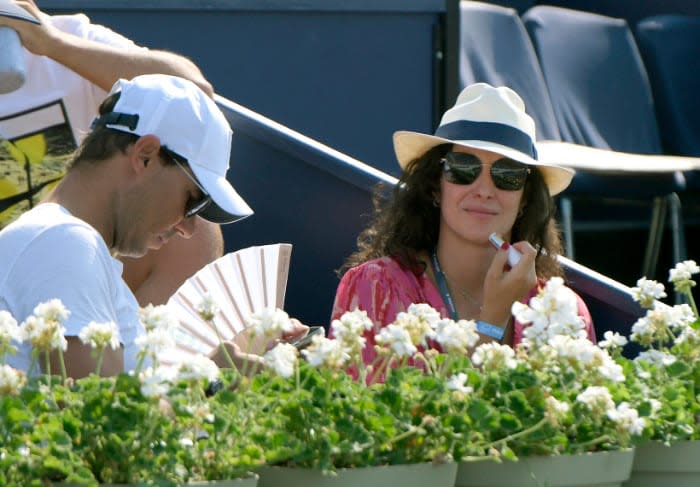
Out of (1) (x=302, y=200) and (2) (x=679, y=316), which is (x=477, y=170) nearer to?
(1) (x=302, y=200)

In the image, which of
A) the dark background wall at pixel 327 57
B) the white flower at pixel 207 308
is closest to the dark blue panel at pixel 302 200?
the dark background wall at pixel 327 57

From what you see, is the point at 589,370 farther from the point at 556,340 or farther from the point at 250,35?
the point at 250,35

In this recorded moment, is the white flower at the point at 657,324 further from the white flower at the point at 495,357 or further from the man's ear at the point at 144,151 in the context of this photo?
the man's ear at the point at 144,151

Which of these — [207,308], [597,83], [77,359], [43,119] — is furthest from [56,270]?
[597,83]

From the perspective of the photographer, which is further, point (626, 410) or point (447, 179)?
point (447, 179)

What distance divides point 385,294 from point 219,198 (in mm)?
913

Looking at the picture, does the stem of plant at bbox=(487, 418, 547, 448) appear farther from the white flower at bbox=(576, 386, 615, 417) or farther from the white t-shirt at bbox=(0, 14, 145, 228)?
the white t-shirt at bbox=(0, 14, 145, 228)

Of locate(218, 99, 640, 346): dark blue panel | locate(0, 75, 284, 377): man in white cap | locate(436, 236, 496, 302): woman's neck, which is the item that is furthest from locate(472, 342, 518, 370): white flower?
locate(218, 99, 640, 346): dark blue panel

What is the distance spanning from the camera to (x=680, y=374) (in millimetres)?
2195

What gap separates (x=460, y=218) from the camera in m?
3.59

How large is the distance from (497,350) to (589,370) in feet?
0.42

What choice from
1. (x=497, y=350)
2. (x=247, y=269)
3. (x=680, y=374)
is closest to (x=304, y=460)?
(x=497, y=350)

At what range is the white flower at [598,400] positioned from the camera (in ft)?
6.20

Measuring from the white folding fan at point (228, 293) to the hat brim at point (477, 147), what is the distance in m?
0.93
